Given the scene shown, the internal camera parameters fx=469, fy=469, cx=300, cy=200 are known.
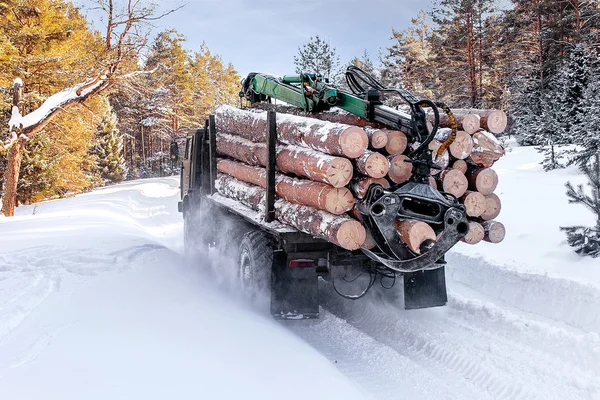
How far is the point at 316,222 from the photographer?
4863 millimetres

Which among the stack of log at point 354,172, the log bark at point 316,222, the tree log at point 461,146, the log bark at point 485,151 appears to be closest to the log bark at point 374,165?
the stack of log at point 354,172

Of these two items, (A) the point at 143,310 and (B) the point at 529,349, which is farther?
(A) the point at 143,310

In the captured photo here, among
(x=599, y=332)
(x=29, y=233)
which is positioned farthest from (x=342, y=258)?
(x=29, y=233)

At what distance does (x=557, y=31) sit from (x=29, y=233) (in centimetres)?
2863

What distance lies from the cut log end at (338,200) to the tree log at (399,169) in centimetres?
47

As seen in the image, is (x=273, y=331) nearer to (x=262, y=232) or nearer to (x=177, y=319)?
(x=177, y=319)

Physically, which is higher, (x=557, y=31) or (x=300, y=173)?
(x=557, y=31)

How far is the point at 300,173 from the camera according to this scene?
522 centimetres

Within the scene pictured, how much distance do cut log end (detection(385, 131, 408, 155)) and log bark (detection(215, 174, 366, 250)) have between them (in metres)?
0.83

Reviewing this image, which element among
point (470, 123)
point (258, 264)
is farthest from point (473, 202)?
point (258, 264)

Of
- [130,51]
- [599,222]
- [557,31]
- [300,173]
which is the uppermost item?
[557,31]

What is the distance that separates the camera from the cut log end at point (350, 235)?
4475 mm

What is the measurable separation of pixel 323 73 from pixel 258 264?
27.4 meters

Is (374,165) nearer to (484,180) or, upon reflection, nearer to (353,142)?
(353,142)
